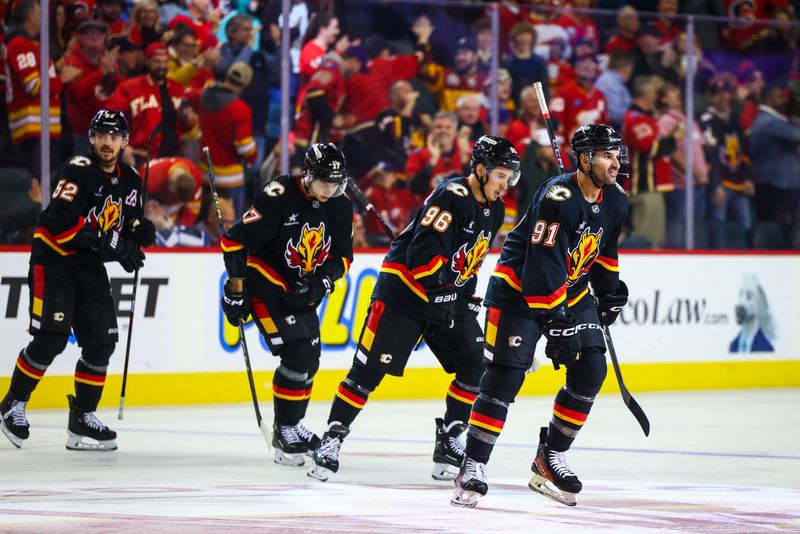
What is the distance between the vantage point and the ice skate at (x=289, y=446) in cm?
682

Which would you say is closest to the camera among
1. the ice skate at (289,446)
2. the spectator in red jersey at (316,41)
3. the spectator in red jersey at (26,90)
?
the ice skate at (289,446)

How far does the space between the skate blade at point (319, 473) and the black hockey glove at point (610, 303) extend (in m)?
1.36

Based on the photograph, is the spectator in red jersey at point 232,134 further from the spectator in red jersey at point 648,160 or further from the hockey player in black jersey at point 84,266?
the spectator in red jersey at point 648,160

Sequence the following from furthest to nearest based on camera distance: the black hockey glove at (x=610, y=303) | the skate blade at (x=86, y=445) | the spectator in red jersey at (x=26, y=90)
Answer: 1. the spectator in red jersey at (x=26, y=90)
2. the skate blade at (x=86, y=445)
3. the black hockey glove at (x=610, y=303)

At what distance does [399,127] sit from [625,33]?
6.76ft

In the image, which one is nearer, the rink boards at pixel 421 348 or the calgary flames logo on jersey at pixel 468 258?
the calgary flames logo on jersey at pixel 468 258

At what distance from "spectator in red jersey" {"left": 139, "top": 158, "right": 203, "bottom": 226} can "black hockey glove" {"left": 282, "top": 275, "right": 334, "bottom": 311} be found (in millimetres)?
3256

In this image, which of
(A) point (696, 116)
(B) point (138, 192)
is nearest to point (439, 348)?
(B) point (138, 192)

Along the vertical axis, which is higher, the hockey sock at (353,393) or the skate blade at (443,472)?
the hockey sock at (353,393)

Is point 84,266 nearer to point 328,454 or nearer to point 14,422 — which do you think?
point 14,422

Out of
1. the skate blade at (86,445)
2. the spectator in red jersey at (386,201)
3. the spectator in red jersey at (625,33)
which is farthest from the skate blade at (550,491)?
the spectator in red jersey at (625,33)

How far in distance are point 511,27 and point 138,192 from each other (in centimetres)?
447

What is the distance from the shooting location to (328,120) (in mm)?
10508

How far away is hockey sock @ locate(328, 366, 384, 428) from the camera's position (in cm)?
634
